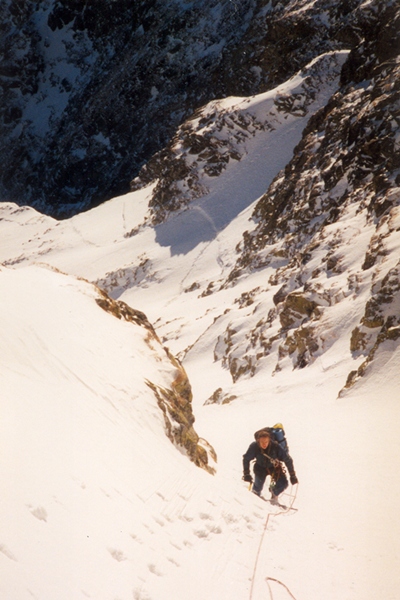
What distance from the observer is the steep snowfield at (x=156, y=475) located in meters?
3.92

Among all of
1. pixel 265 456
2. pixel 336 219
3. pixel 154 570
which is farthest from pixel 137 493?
pixel 336 219

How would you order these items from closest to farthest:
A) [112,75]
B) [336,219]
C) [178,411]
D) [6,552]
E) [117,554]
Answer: [6,552] < [117,554] < [178,411] < [336,219] < [112,75]

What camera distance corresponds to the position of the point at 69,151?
271 feet

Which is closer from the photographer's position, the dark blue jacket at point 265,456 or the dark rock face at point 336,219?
the dark blue jacket at point 265,456

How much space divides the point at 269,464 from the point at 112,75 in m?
86.7

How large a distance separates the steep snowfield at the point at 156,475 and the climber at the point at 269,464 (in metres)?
0.32

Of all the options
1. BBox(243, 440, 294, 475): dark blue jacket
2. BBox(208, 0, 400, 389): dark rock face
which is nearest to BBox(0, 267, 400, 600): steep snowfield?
BBox(243, 440, 294, 475): dark blue jacket

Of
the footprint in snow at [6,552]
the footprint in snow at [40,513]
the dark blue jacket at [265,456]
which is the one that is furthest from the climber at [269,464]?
the footprint in snow at [6,552]

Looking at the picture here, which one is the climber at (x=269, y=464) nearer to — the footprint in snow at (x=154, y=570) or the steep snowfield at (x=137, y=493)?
the steep snowfield at (x=137, y=493)

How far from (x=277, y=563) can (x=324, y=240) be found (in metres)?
18.6

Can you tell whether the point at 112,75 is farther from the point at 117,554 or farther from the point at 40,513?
the point at 117,554

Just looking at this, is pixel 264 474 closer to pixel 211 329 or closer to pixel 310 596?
pixel 310 596

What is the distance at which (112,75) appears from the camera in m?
83.2

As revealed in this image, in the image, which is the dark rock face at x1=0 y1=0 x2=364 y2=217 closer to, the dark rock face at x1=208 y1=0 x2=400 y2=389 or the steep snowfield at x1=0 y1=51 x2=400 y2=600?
the dark rock face at x1=208 y1=0 x2=400 y2=389
